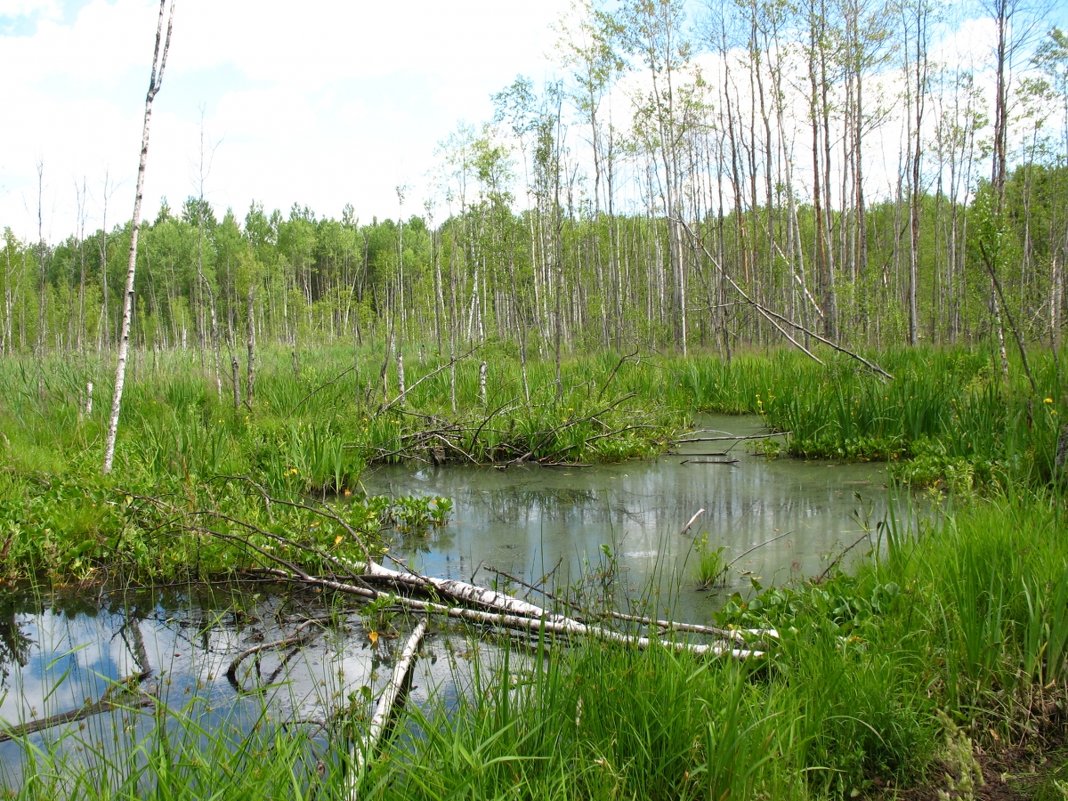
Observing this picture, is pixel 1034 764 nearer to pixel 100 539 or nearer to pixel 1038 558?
pixel 1038 558

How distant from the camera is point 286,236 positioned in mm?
42875

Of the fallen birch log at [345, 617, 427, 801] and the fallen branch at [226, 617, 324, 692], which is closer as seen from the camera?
the fallen birch log at [345, 617, 427, 801]

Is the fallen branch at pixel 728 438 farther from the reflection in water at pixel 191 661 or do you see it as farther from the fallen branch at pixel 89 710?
the fallen branch at pixel 89 710

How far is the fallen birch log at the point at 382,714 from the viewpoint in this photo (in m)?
1.78

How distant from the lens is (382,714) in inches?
89.5

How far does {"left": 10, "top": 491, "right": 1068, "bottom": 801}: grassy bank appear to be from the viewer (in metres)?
1.84

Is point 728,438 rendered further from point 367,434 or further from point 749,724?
point 749,724

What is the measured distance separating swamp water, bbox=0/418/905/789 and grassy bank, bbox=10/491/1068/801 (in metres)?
0.14

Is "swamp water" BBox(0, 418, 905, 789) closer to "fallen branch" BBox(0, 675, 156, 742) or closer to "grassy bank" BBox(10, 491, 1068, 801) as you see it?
"fallen branch" BBox(0, 675, 156, 742)

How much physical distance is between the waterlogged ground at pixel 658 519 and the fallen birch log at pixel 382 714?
74 cm

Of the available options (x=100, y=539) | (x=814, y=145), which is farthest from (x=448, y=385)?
(x=814, y=145)

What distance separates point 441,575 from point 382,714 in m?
2.14

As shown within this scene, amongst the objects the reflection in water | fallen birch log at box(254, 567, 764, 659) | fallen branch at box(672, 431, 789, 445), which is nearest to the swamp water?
the reflection in water

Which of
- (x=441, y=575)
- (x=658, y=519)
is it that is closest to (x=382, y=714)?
(x=441, y=575)
